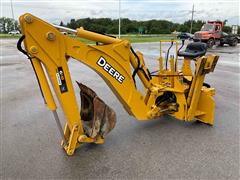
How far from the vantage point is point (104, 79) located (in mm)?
3125

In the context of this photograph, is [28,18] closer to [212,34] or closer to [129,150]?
[129,150]

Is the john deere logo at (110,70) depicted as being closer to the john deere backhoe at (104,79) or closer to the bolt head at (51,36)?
the john deere backhoe at (104,79)

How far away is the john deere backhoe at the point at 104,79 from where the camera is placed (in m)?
2.62

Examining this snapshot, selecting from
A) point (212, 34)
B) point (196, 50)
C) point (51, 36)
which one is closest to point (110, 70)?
point (51, 36)

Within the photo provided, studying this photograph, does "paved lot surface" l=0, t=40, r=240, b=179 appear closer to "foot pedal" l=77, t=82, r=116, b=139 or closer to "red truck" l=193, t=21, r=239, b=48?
"foot pedal" l=77, t=82, r=116, b=139

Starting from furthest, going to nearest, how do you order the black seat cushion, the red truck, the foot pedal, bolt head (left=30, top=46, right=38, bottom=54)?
the red truck → the black seat cushion → the foot pedal → bolt head (left=30, top=46, right=38, bottom=54)

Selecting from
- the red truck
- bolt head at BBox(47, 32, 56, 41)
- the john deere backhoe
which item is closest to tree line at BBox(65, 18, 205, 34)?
the red truck

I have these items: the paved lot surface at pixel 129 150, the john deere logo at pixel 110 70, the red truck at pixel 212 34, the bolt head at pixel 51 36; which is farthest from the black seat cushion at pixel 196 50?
the red truck at pixel 212 34

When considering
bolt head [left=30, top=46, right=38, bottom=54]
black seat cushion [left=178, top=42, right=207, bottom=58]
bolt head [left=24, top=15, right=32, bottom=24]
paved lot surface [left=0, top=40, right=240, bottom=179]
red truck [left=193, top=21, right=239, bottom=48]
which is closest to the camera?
bolt head [left=24, top=15, right=32, bottom=24]

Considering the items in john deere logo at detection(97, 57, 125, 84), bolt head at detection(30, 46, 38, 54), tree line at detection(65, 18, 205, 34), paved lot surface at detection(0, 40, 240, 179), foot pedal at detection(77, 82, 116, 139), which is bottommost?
paved lot surface at detection(0, 40, 240, 179)

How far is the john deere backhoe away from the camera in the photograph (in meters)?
2.62

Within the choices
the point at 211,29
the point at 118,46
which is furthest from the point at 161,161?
the point at 211,29

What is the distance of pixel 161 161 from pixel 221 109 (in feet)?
8.30

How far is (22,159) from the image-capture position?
3199 mm
